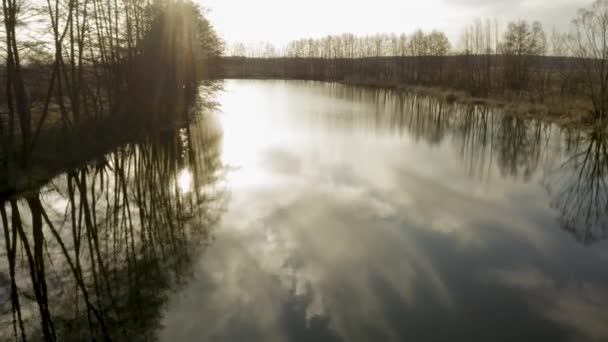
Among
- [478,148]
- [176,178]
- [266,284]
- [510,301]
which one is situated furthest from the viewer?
[478,148]

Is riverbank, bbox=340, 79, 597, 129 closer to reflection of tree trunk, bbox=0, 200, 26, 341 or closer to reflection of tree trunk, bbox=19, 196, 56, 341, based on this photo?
reflection of tree trunk, bbox=19, 196, 56, 341

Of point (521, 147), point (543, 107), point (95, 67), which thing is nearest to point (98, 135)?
point (95, 67)

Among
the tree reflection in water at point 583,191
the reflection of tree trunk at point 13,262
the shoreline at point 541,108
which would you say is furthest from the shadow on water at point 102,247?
the shoreline at point 541,108

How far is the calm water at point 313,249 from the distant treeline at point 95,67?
8.33 ft

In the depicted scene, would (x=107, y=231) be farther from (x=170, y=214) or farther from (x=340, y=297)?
(x=340, y=297)

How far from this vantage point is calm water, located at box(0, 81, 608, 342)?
6301mm

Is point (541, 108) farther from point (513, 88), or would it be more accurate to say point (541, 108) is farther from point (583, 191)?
point (583, 191)

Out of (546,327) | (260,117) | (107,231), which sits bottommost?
(546,327)

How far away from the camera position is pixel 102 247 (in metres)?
8.84

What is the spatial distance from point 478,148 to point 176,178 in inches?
552

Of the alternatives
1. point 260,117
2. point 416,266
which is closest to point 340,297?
point 416,266

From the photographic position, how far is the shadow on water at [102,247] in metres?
6.29

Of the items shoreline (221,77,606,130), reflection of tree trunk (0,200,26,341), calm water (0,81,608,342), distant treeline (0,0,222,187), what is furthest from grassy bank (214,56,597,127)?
reflection of tree trunk (0,200,26,341)

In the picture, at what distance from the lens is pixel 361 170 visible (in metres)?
16.0
